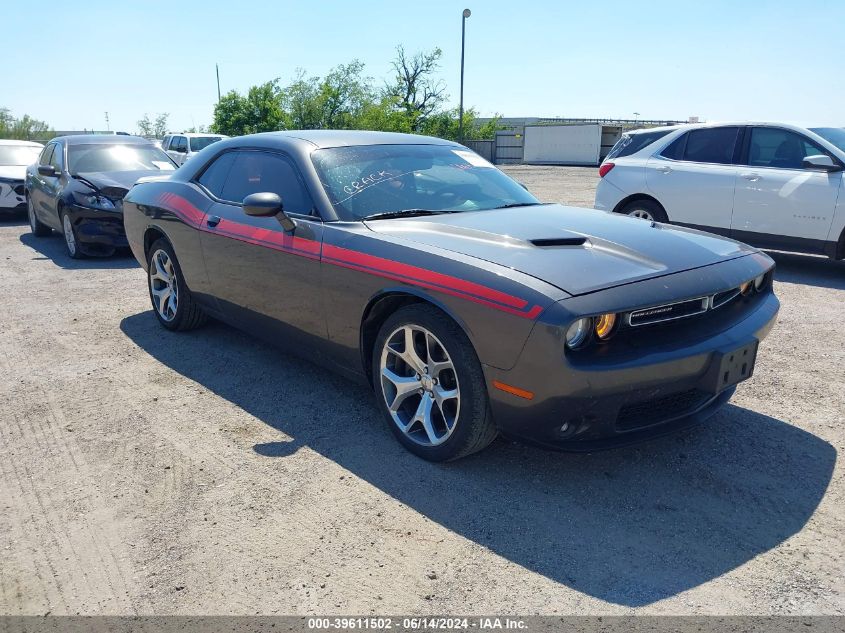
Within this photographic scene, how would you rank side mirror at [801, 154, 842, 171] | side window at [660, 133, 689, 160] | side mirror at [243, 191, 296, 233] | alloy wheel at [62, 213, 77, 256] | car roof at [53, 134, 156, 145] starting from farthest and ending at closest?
car roof at [53, 134, 156, 145]
alloy wheel at [62, 213, 77, 256]
side window at [660, 133, 689, 160]
side mirror at [801, 154, 842, 171]
side mirror at [243, 191, 296, 233]

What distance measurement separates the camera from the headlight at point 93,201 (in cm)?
850

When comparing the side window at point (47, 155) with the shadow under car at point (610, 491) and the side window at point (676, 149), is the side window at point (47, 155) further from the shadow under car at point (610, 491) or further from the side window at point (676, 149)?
the side window at point (676, 149)

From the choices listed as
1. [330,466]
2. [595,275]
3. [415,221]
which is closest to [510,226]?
[415,221]

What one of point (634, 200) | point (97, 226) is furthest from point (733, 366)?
point (97, 226)

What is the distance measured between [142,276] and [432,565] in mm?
6277

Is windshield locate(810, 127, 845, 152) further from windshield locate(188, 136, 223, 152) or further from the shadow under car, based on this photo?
windshield locate(188, 136, 223, 152)

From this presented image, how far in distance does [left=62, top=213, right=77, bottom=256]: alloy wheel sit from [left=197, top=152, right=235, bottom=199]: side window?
4.57m

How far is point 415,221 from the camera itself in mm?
3637

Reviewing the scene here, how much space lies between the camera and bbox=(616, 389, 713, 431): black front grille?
114 inches

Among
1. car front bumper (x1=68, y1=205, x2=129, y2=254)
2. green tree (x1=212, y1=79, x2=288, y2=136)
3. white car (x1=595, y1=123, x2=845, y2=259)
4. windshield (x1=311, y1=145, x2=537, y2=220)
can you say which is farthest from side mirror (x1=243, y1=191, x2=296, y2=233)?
green tree (x1=212, y1=79, x2=288, y2=136)

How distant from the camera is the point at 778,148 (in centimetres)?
748

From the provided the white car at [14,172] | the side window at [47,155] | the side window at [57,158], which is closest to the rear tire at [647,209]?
the side window at [57,158]

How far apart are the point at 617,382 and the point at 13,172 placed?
12967 millimetres

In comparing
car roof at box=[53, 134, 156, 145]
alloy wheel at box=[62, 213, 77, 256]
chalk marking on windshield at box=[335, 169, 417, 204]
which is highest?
car roof at box=[53, 134, 156, 145]
